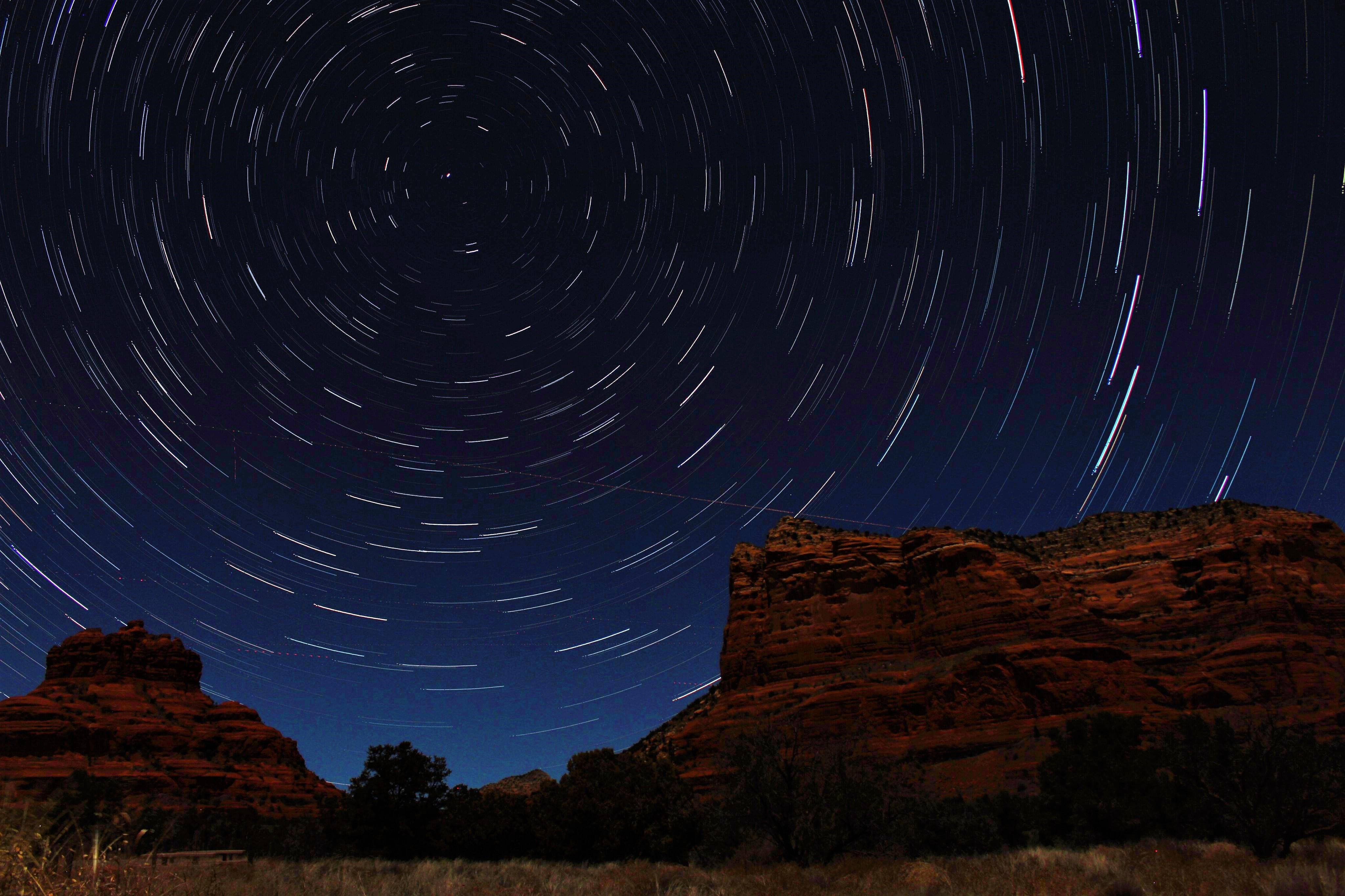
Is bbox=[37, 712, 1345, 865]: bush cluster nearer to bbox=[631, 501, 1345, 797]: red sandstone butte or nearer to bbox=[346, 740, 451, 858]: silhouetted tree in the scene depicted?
bbox=[346, 740, 451, 858]: silhouetted tree

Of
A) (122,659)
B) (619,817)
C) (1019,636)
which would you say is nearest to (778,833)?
(619,817)

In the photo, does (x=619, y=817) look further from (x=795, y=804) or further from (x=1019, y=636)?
(x=1019, y=636)

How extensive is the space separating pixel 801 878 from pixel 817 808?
299 inches

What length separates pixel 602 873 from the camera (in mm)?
17047

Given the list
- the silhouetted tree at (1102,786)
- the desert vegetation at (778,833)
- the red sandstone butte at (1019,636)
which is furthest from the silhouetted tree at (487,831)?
the red sandstone butte at (1019,636)

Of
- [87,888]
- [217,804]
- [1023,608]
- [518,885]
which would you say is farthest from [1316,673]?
[217,804]

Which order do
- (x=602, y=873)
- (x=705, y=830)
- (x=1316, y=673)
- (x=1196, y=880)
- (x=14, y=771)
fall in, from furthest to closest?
1. (x=14, y=771)
2. (x=1316, y=673)
3. (x=705, y=830)
4. (x=602, y=873)
5. (x=1196, y=880)

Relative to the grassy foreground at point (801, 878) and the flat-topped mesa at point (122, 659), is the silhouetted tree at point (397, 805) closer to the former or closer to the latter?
the grassy foreground at point (801, 878)

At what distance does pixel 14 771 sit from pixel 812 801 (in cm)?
10010

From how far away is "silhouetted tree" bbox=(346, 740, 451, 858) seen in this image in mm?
31875

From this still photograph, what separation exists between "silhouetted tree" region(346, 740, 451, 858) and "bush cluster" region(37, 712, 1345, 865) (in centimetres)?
6

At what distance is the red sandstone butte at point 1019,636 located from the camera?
2539 inches

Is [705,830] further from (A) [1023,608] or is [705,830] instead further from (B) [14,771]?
(B) [14,771]

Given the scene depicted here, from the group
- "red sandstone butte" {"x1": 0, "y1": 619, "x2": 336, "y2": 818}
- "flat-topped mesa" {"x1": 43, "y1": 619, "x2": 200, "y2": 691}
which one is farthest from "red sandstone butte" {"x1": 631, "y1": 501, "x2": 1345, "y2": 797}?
"flat-topped mesa" {"x1": 43, "y1": 619, "x2": 200, "y2": 691}
